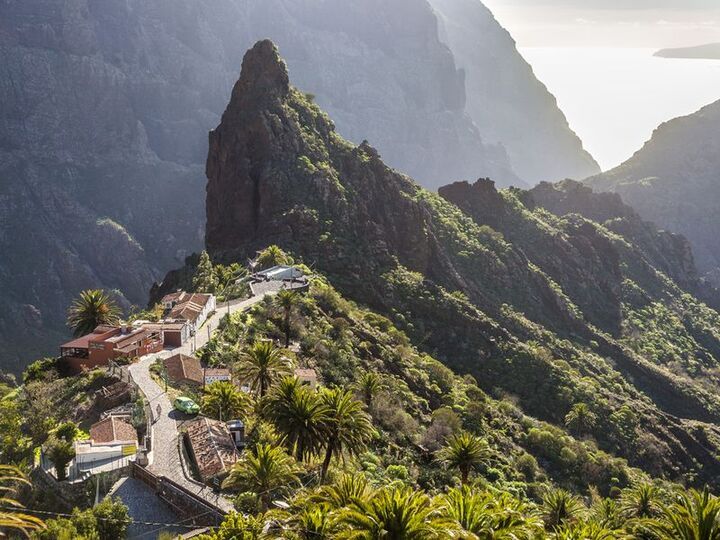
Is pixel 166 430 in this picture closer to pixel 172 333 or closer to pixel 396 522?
pixel 172 333

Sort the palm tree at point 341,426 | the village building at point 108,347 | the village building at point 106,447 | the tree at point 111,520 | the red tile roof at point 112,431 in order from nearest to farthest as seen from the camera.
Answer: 1. the tree at point 111,520
2. the palm tree at point 341,426
3. the village building at point 106,447
4. the red tile roof at point 112,431
5. the village building at point 108,347

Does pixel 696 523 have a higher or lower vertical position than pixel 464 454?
higher

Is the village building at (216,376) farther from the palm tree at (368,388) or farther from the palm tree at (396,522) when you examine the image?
the palm tree at (396,522)

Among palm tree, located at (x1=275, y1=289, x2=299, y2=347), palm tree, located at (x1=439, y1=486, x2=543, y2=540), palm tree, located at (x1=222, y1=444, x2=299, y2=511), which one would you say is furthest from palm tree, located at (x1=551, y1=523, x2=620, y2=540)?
palm tree, located at (x1=275, y1=289, x2=299, y2=347)

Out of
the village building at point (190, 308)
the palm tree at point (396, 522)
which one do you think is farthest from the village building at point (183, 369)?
the palm tree at point (396, 522)

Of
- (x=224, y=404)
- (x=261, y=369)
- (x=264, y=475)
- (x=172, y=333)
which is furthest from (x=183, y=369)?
(x=264, y=475)

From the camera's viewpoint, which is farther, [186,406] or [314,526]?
[186,406]

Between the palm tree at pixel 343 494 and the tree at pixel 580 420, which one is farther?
the tree at pixel 580 420
